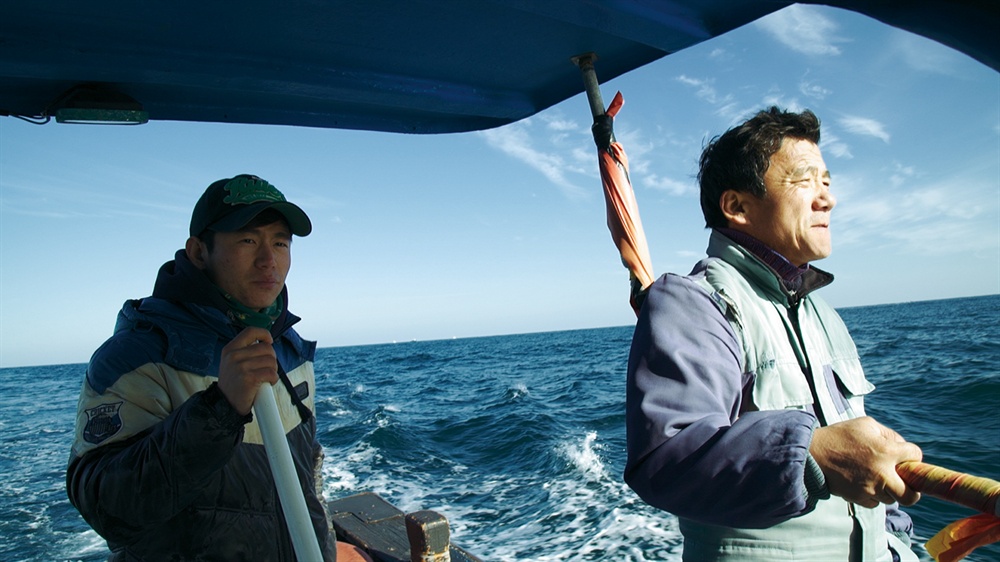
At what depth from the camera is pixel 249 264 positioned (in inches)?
69.5

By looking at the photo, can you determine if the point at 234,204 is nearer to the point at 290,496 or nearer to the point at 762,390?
the point at 290,496

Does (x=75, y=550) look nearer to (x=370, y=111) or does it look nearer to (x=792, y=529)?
(x=370, y=111)

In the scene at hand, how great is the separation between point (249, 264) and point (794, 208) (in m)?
1.56

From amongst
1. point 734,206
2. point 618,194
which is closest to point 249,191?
point 618,194

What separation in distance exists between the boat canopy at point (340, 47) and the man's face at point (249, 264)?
597mm

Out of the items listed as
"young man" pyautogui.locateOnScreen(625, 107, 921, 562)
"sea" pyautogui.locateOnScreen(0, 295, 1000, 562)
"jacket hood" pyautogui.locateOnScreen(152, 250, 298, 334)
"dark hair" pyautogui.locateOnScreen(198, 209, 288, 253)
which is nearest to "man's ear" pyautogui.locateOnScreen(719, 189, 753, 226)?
"young man" pyautogui.locateOnScreen(625, 107, 921, 562)

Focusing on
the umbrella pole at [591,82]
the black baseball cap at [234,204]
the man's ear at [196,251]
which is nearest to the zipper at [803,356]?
the umbrella pole at [591,82]

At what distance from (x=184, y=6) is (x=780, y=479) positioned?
1.83 meters

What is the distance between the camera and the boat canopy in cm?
158

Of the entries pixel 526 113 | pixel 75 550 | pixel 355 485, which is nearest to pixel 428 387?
pixel 355 485

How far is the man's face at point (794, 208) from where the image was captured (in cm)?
151

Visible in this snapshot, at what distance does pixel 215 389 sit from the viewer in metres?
1.30

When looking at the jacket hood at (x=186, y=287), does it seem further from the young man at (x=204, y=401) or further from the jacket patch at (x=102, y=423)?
the jacket patch at (x=102, y=423)

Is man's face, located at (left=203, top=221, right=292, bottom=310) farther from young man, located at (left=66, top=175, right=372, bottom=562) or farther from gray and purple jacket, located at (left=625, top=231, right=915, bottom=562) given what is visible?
gray and purple jacket, located at (left=625, top=231, right=915, bottom=562)
